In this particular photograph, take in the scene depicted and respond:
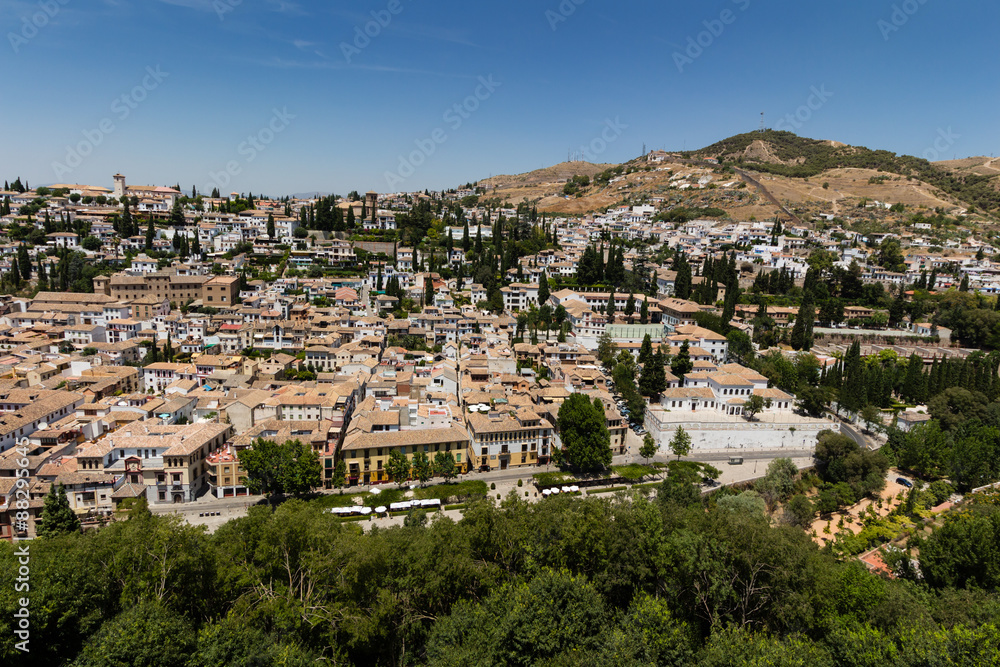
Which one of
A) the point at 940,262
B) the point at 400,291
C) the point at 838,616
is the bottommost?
the point at 838,616

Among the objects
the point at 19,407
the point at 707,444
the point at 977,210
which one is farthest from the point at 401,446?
the point at 977,210

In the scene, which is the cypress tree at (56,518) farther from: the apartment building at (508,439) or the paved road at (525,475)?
the apartment building at (508,439)

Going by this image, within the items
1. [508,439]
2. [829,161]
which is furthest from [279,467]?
[829,161]

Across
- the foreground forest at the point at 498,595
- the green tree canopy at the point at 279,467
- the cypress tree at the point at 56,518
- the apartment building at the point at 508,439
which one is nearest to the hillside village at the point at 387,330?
the apartment building at the point at 508,439

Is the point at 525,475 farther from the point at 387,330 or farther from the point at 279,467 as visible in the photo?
the point at 387,330

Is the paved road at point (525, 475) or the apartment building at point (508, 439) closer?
the paved road at point (525, 475)

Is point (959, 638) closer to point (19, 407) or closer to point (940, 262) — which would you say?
point (19, 407)

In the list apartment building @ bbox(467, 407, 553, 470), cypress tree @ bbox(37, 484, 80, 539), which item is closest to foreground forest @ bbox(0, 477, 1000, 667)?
cypress tree @ bbox(37, 484, 80, 539)
